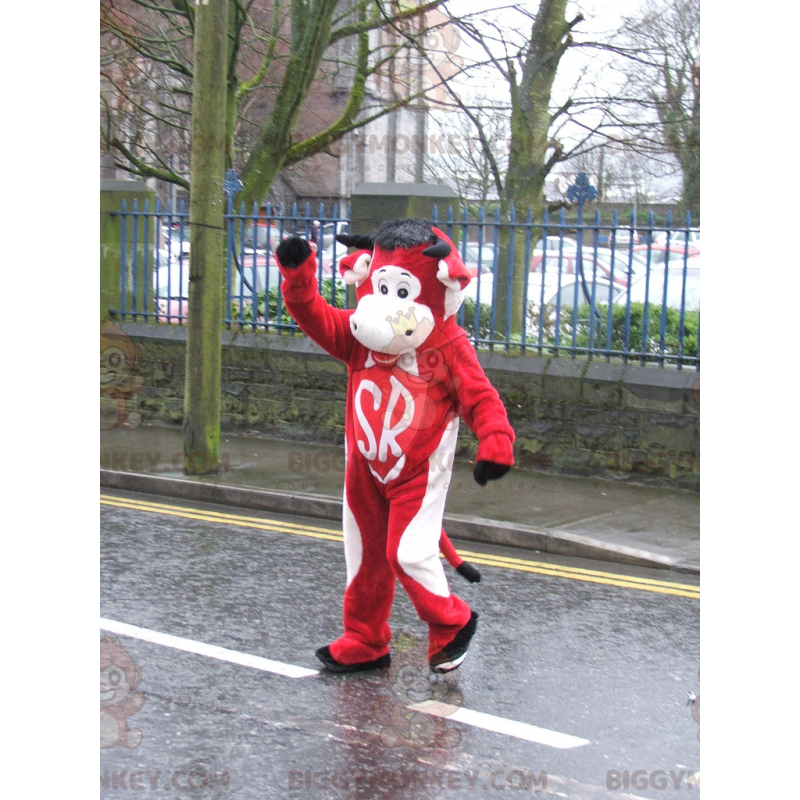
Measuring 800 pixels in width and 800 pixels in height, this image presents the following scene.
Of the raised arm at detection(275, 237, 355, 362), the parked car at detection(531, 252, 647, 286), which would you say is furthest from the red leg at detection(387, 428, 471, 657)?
the parked car at detection(531, 252, 647, 286)

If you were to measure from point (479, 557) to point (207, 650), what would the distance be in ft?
7.65

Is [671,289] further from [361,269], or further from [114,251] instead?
[361,269]

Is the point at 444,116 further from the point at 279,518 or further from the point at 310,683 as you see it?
the point at 310,683

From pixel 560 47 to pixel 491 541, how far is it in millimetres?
6470

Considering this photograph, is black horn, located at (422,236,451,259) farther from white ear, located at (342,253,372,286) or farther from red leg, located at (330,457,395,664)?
red leg, located at (330,457,395,664)

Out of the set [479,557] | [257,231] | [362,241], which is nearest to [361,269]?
[362,241]

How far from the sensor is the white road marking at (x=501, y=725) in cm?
362

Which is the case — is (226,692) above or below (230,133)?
below

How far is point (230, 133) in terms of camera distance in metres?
13.0

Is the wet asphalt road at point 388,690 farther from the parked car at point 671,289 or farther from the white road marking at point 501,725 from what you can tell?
the parked car at point 671,289

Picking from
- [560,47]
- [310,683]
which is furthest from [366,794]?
[560,47]

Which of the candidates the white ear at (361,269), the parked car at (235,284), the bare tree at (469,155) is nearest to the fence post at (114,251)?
the parked car at (235,284)

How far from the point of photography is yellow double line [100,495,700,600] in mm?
5820

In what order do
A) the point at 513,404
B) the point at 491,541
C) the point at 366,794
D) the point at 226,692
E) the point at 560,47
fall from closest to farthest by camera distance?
the point at 366,794 < the point at 226,692 < the point at 491,541 < the point at 513,404 < the point at 560,47
